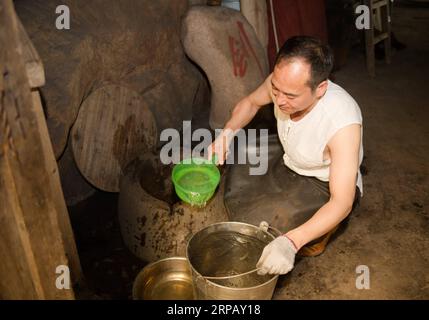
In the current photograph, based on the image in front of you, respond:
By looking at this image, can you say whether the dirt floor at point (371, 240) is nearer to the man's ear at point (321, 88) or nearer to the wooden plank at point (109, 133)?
the wooden plank at point (109, 133)

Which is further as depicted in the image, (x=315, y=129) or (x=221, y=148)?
(x=221, y=148)

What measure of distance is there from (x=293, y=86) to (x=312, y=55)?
21 cm

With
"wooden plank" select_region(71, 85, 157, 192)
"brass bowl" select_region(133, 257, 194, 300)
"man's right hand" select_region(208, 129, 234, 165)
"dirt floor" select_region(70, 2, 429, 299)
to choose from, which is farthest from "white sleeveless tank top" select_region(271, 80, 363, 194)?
"wooden plank" select_region(71, 85, 157, 192)

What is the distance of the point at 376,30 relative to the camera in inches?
298

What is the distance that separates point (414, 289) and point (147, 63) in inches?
124

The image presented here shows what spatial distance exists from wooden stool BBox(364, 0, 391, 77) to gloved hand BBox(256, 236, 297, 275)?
5.65 meters

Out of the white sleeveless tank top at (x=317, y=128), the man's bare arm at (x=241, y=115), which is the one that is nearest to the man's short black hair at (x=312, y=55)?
the white sleeveless tank top at (x=317, y=128)

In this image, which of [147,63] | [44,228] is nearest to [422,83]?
[147,63]

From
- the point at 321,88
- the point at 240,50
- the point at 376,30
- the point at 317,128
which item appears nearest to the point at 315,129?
the point at 317,128

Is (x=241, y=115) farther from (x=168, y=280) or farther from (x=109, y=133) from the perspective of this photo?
(x=168, y=280)

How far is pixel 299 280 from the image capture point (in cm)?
308

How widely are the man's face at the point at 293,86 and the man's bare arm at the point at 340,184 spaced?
0.30 m

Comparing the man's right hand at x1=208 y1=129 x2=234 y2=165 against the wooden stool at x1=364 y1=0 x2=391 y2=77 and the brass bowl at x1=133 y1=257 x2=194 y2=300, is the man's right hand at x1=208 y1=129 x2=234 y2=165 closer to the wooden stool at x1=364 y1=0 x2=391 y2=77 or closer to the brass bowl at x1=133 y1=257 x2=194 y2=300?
the brass bowl at x1=133 y1=257 x2=194 y2=300

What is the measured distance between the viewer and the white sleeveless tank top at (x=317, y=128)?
2570 mm
